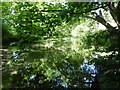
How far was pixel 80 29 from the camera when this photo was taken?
12.2ft

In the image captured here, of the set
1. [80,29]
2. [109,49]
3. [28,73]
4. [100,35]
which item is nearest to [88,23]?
[80,29]

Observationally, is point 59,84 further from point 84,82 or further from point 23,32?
point 23,32

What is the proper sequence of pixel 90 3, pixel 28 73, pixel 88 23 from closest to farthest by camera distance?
pixel 90 3 → pixel 28 73 → pixel 88 23

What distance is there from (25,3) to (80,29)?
2.77 metres

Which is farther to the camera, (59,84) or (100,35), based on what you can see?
(100,35)

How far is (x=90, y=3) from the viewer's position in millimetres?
1060

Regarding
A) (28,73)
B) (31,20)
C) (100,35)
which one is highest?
(31,20)

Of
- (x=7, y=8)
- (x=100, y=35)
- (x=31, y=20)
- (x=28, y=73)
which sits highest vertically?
(x=7, y=8)

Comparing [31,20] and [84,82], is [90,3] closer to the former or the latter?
[31,20]

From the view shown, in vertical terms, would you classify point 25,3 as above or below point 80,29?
above

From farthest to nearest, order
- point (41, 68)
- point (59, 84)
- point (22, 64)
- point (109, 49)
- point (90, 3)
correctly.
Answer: point (22, 64) < point (41, 68) < point (109, 49) < point (59, 84) < point (90, 3)

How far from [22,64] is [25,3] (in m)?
0.97

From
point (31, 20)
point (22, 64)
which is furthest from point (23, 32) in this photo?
point (22, 64)

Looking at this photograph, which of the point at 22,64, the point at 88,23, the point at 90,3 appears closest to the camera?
the point at 90,3
